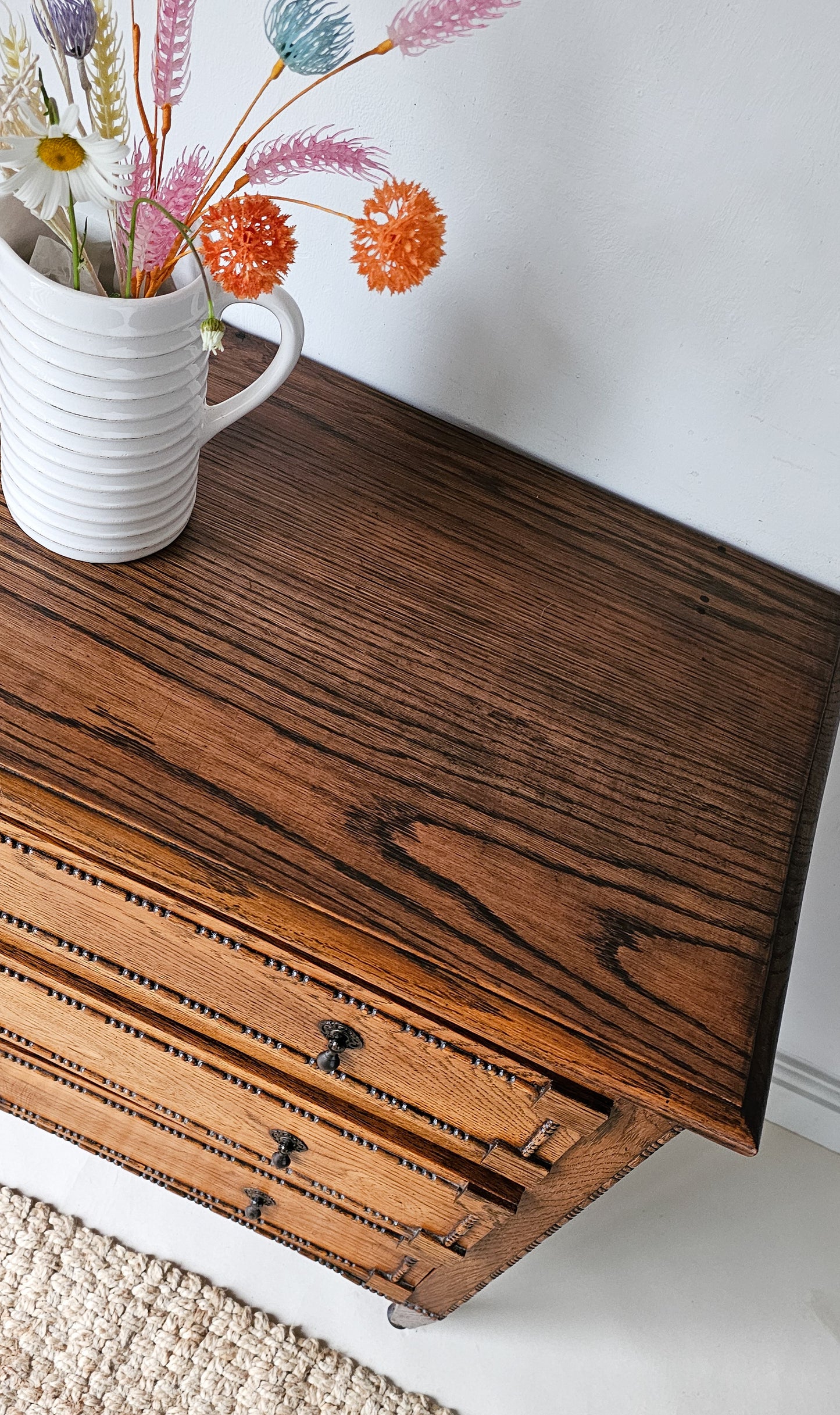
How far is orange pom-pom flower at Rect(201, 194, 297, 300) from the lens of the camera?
568 millimetres

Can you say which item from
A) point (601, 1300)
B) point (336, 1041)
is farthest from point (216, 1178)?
point (601, 1300)

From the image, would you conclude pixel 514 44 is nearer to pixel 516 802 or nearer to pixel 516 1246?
pixel 516 802

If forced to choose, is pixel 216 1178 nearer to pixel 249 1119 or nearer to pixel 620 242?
pixel 249 1119

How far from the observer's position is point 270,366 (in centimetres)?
72

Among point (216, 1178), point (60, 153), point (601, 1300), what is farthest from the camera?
point (601, 1300)

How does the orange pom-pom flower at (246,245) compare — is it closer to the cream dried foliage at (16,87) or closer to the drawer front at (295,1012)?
the cream dried foliage at (16,87)

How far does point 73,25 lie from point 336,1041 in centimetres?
60

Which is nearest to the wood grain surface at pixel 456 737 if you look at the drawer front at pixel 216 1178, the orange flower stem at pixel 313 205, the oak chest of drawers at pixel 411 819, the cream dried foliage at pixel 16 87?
the oak chest of drawers at pixel 411 819

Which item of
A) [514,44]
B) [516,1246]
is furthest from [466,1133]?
[514,44]

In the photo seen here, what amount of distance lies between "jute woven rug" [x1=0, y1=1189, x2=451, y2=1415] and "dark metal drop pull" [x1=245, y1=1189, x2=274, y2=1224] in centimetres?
15

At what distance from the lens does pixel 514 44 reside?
745 millimetres

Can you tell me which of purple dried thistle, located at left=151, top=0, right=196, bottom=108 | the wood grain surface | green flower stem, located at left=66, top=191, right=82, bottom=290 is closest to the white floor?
the wood grain surface

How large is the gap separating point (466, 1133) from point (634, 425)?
0.58m

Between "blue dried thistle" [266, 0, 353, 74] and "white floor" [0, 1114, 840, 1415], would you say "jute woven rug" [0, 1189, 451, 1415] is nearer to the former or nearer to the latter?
"white floor" [0, 1114, 840, 1415]
